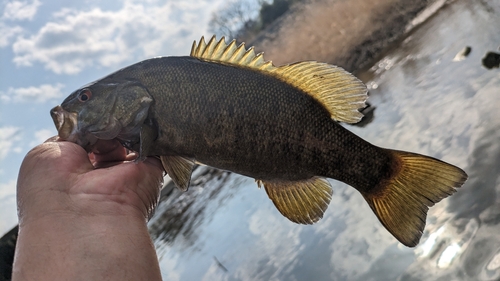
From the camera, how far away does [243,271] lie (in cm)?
848

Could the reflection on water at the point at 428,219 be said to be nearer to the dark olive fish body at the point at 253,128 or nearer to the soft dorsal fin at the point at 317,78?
the dark olive fish body at the point at 253,128

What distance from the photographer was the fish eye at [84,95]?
113 inches

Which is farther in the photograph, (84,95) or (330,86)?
(84,95)

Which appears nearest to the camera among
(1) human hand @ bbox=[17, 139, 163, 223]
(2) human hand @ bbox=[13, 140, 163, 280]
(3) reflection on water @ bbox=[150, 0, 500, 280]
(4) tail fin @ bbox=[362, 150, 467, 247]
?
(2) human hand @ bbox=[13, 140, 163, 280]

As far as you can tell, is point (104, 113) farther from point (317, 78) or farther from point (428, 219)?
point (428, 219)

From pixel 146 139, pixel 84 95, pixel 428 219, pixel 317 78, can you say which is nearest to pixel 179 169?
pixel 146 139

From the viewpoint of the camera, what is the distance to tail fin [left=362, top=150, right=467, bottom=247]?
246cm

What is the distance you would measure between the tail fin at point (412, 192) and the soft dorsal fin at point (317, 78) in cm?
47

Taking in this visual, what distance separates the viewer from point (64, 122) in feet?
9.36

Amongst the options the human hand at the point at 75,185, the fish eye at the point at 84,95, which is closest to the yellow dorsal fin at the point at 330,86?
the human hand at the point at 75,185

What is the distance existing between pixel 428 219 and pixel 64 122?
5.90 meters

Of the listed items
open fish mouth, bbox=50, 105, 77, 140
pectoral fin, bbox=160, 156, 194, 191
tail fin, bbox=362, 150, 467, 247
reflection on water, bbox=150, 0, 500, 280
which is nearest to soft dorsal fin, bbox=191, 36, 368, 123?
tail fin, bbox=362, 150, 467, 247

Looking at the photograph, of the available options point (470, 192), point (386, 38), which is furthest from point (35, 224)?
point (386, 38)

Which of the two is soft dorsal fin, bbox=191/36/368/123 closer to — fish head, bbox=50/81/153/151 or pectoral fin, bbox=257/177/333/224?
pectoral fin, bbox=257/177/333/224
